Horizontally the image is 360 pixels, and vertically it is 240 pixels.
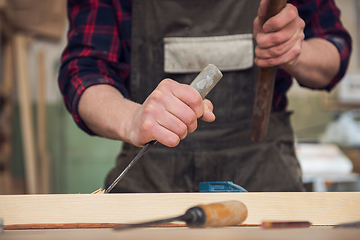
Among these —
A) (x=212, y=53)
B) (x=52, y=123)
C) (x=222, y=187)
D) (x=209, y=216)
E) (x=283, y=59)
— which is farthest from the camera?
(x=52, y=123)

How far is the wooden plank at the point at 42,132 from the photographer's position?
95.0 inches

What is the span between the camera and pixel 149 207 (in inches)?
20.8

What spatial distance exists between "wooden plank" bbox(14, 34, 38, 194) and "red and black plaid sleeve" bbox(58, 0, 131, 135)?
5.20 ft

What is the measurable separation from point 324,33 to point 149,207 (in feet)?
2.50

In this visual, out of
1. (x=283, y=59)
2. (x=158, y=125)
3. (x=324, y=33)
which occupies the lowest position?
(x=158, y=125)

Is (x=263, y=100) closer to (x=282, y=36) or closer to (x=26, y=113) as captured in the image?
(x=282, y=36)

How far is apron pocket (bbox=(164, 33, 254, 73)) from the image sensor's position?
90cm

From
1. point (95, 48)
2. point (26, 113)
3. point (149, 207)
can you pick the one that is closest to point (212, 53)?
point (95, 48)

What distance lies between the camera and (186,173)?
0.92 metres

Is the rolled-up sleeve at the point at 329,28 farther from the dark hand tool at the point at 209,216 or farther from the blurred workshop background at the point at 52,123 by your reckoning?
the blurred workshop background at the point at 52,123

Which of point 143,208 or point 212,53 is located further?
point 212,53

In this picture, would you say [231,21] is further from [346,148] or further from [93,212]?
[346,148]

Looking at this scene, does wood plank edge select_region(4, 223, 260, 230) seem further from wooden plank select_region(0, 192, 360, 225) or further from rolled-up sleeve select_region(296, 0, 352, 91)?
rolled-up sleeve select_region(296, 0, 352, 91)

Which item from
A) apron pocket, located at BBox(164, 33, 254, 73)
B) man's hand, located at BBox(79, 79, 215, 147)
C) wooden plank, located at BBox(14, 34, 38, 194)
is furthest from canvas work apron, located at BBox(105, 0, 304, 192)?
wooden plank, located at BBox(14, 34, 38, 194)
